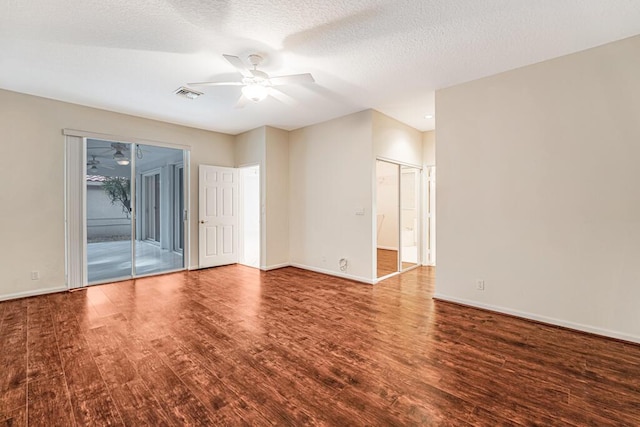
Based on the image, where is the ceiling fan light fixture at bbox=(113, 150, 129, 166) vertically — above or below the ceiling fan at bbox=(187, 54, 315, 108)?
below

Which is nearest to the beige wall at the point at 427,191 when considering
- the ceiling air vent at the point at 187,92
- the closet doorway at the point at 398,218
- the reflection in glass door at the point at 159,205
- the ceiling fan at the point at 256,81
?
the closet doorway at the point at 398,218

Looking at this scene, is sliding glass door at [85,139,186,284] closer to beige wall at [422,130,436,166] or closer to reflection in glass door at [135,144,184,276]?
reflection in glass door at [135,144,184,276]

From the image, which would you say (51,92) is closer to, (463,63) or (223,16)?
(223,16)

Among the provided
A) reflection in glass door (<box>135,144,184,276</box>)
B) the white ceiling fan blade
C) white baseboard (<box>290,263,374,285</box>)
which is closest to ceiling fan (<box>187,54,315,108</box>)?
the white ceiling fan blade

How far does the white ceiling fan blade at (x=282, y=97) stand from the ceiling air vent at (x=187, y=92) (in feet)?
3.23

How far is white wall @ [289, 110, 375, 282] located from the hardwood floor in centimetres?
133

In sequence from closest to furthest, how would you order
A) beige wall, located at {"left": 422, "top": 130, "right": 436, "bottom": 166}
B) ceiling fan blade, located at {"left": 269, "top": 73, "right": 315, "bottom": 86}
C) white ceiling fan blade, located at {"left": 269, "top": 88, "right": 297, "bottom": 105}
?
ceiling fan blade, located at {"left": 269, "top": 73, "right": 315, "bottom": 86} < white ceiling fan blade, located at {"left": 269, "top": 88, "right": 297, "bottom": 105} < beige wall, located at {"left": 422, "top": 130, "right": 436, "bottom": 166}

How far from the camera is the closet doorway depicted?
17.5ft

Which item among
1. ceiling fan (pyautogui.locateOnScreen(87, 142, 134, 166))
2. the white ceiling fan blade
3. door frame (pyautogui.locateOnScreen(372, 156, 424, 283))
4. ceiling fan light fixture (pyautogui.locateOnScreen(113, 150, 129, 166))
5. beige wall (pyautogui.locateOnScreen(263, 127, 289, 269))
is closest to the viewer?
the white ceiling fan blade

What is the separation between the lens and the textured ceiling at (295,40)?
2.26 meters

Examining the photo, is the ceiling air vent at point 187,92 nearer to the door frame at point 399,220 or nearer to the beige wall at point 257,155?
the beige wall at point 257,155

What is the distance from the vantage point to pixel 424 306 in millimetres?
3613

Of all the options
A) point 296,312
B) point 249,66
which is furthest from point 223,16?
point 296,312

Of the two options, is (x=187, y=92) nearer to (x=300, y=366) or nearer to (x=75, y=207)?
(x=75, y=207)
